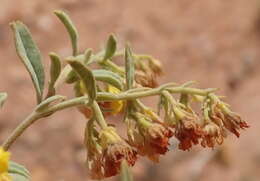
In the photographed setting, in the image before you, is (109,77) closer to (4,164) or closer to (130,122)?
(130,122)

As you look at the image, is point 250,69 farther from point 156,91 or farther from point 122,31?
point 156,91

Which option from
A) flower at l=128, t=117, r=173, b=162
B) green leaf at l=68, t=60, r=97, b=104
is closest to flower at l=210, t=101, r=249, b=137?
flower at l=128, t=117, r=173, b=162

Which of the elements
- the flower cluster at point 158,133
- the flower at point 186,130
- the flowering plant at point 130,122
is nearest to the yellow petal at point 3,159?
the flowering plant at point 130,122

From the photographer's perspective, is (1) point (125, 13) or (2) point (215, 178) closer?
(2) point (215, 178)

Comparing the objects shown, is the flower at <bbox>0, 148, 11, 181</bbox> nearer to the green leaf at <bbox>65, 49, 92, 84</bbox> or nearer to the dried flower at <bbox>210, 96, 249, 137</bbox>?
the green leaf at <bbox>65, 49, 92, 84</bbox>

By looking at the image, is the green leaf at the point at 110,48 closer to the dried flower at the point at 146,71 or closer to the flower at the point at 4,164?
the dried flower at the point at 146,71

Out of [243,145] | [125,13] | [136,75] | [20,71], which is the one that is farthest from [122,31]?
[136,75]

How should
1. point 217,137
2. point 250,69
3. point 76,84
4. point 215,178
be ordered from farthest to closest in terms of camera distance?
point 250,69
point 215,178
point 76,84
point 217,137
